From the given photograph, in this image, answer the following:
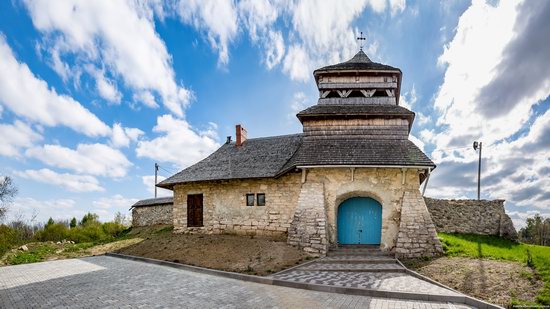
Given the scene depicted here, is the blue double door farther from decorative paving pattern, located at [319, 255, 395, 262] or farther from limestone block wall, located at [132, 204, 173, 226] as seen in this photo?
limestone block wall, located at [132, 204, 173, 226]

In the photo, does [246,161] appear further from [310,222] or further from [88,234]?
[88,234]

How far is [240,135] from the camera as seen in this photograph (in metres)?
17.5

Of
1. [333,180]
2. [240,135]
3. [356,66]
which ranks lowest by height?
[333,180]

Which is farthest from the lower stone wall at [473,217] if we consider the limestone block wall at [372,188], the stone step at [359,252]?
the stone step at [359,252]

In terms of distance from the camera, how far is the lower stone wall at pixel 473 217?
14.2 metres

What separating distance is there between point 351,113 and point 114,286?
33.6 ft

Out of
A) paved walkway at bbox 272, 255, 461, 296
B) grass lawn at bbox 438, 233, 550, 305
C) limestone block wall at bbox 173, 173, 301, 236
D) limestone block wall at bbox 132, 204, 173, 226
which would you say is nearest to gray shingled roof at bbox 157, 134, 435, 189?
limestone block wall at bbox 173, 173, 301, 236

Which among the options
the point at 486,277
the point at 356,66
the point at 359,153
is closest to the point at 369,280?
the point at 486,277

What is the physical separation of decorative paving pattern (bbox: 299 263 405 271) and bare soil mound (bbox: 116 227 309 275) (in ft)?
2.19

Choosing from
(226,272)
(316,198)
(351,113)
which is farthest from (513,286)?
(351,113)

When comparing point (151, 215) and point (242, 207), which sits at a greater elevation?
point (242, 207)

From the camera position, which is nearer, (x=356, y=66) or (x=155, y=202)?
(x=356, y=66)

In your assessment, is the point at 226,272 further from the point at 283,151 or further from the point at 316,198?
the point at 283,151

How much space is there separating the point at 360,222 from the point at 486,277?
5.16m
